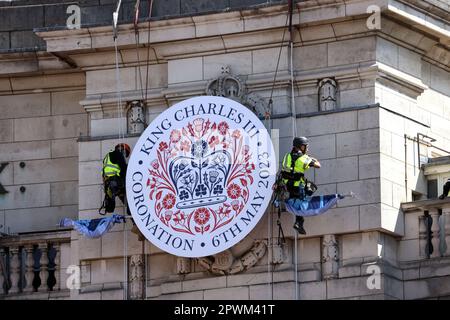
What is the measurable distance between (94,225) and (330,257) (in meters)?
3.93

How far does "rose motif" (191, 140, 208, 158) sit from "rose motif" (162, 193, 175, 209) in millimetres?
750

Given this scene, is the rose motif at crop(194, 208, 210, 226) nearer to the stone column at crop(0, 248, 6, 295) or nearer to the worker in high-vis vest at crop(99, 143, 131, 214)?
the worker in high-vis vest at crop(99, 143, 131, 214)

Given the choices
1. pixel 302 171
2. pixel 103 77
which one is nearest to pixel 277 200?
pixel 302 171

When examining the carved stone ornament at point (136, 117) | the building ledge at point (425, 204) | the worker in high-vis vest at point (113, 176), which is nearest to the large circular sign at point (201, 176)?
the worker in high-vis vest at point (113, 176)

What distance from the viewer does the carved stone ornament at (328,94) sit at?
57.0 m

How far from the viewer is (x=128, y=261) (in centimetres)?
5762

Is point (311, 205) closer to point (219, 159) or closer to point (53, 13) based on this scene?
point (219, 159)

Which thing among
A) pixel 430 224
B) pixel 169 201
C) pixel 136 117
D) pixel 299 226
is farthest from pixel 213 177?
pixel 430 224

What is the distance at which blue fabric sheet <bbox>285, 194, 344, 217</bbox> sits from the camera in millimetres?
55844

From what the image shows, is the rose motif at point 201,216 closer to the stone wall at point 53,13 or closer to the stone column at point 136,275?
the stone column at point 136,275

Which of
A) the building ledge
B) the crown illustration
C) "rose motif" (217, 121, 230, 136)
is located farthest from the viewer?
"rose motif" (217, 121, 230, 136)

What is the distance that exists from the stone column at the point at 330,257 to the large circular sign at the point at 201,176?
Answer: 1.13 m

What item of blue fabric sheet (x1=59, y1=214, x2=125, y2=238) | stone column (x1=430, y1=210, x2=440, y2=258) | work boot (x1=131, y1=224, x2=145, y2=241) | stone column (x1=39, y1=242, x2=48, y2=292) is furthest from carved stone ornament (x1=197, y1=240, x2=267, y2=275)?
stone column (x1=39, y1=242, x2=48, y2=292)
